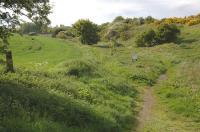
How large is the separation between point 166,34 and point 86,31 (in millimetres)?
16185

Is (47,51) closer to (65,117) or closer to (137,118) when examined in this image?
(137,118)

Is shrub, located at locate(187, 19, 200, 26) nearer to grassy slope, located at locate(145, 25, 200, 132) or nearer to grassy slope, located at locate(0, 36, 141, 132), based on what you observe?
grassy slope, located at locate(145, 25, 200, 132)

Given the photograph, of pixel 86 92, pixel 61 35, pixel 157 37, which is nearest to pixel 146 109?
pixel 86 92

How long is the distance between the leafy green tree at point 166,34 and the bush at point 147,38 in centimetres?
88

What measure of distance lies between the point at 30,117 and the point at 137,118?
28.2 ft

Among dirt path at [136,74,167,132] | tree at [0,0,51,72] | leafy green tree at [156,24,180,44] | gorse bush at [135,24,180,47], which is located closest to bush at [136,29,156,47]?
gorse bush at [135,24,180,47]

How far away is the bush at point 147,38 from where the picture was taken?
79000mm

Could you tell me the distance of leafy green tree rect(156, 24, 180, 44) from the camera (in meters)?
78.2

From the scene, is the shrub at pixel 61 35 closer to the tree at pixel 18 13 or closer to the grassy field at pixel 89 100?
the grassy field at pixel 89 100

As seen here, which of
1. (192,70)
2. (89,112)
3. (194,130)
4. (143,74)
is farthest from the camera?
(192,70)

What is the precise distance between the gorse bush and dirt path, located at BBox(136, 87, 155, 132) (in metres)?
44.9

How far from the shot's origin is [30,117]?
16047 mm

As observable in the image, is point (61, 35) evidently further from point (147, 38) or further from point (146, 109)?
point (146, 109)

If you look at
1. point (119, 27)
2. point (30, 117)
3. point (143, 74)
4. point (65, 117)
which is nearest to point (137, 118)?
point (65, 117)
